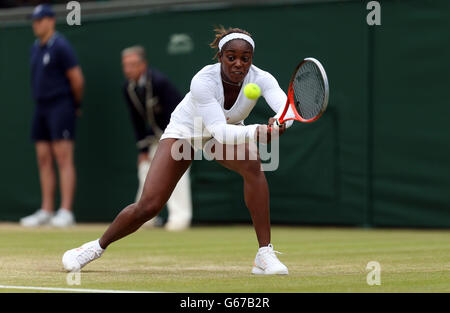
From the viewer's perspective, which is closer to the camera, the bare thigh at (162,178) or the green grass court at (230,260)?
the green grass court at (230,260)

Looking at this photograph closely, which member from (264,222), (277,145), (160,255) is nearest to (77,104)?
(277,145)

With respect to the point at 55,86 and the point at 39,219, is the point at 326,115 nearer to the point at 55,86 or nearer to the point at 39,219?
the point at 55,86

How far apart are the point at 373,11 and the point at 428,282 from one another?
18.2 ft

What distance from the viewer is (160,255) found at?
26.0 feet

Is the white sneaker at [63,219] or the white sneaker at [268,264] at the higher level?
the white sneaker at [268,264]

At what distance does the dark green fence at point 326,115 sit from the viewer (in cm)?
1051

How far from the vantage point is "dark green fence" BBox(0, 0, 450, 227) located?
34.5 feet

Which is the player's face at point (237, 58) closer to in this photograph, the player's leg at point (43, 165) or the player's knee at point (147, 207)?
the player's knee at point (147, 207)

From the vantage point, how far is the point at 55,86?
457 inches

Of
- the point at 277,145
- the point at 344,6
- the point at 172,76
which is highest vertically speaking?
the point at 344,6

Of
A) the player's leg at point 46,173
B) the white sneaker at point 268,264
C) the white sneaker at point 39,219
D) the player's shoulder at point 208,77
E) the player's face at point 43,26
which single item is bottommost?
the white sneaker at point 39,219

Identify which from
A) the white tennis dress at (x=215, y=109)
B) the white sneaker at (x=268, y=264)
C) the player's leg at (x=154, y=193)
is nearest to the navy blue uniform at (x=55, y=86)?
the white tennis dress at (x=215, y=109)

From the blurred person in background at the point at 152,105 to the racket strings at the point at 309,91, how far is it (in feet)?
16.4
